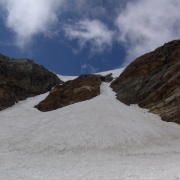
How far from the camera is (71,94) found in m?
50.5

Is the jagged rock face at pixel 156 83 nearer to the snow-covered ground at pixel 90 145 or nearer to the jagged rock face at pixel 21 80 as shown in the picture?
the snow-covered ground at pixel 90 145

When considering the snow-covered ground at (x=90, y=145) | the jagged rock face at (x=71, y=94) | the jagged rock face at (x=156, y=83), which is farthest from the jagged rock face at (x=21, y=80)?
the jagged rock face at (x=156, y=83)

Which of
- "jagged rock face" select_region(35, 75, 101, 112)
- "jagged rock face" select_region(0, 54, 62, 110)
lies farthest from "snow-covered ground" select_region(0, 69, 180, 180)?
"jagged rock face" select_region(0, 54, 62, 110)

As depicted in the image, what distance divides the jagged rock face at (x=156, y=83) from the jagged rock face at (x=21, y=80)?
14.7 m

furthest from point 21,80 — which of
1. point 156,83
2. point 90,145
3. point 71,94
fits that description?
point 90,145

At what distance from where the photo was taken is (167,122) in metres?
37.3

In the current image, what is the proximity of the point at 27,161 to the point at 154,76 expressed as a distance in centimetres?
2868

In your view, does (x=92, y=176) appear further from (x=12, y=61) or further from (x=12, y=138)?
(x=12, y=61)

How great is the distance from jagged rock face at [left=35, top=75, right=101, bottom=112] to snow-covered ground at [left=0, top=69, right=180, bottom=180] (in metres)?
6.84

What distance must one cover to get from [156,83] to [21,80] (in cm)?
2619

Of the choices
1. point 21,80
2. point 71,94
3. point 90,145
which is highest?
point 21,80

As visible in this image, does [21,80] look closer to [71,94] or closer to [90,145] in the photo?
[71,94]

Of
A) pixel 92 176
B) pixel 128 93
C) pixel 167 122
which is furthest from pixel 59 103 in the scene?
pixel 92 176

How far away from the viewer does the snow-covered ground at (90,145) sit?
20.8m
